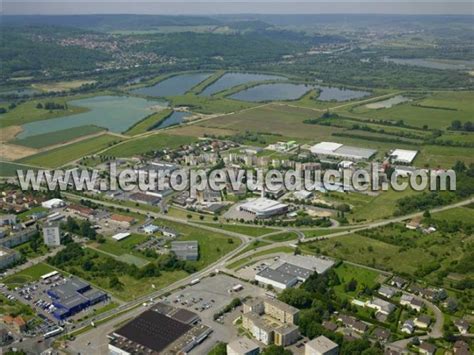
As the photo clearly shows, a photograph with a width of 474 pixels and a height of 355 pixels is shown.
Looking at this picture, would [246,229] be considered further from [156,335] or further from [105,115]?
[105,115]

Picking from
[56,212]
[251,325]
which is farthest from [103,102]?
[251,325]

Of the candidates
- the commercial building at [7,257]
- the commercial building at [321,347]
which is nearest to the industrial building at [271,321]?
the commercial building at [321,347]

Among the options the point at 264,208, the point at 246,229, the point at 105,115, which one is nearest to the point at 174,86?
the point at 105,115

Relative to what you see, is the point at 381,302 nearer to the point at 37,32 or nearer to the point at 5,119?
the point at 5,119

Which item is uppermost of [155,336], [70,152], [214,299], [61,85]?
[61,85]

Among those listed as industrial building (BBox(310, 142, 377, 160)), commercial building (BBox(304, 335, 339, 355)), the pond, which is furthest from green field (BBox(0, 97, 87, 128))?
commercial building (BBox(304, 335, 339, 355))

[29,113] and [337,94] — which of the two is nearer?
[29,113]

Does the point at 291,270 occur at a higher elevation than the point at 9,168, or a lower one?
lower

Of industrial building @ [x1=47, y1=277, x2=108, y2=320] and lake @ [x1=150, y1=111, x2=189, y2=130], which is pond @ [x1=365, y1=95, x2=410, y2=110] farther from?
industrial building @ [x1=47, y1=277, x2=108, y2=320]
